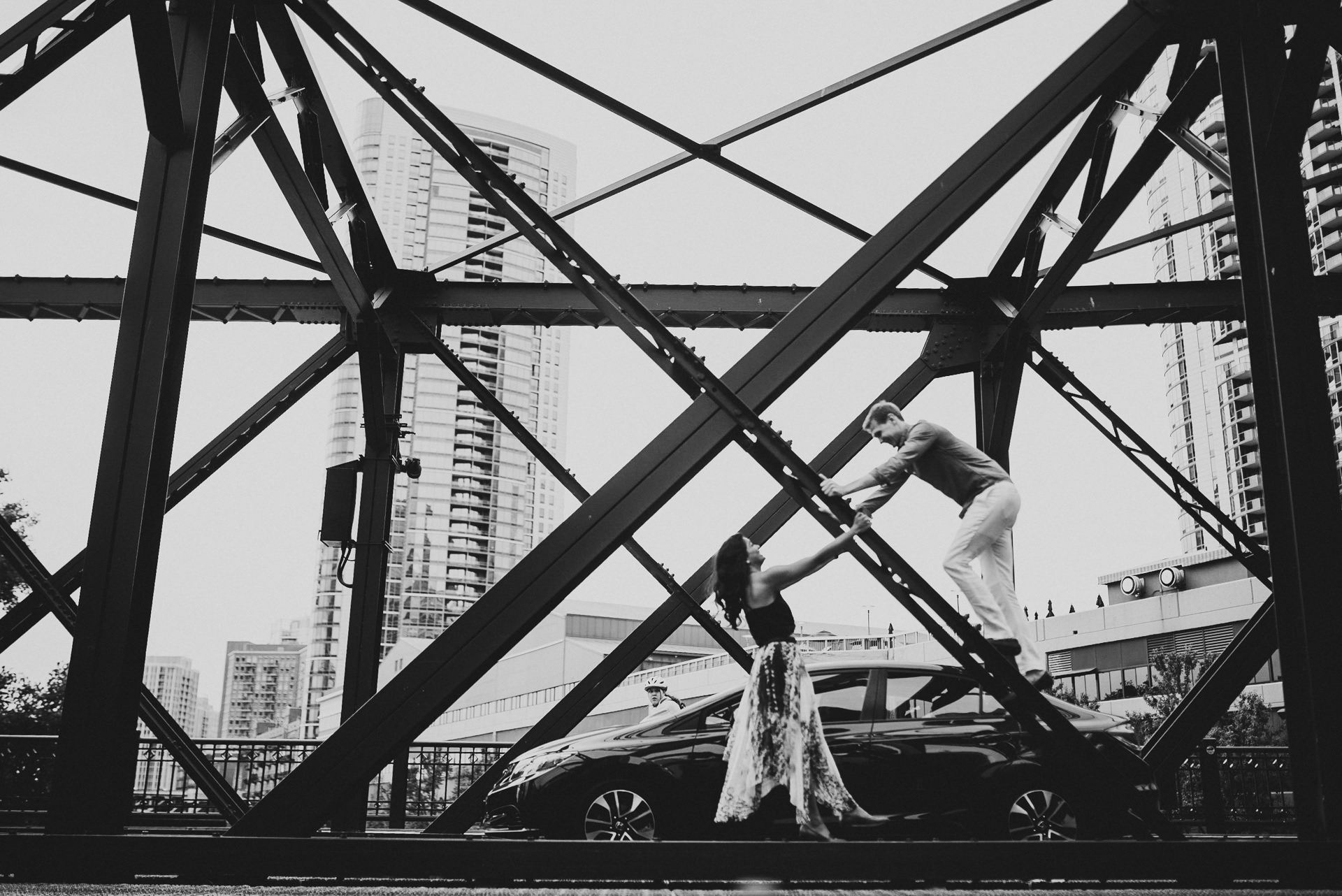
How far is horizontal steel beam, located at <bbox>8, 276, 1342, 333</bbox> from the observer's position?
436 inches

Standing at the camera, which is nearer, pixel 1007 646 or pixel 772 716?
pixel 772 716

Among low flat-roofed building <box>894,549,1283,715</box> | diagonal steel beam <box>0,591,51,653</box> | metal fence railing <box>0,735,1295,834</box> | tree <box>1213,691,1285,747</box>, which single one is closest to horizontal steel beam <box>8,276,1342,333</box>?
diagonal steel beam <box>0,591,51,653</box>

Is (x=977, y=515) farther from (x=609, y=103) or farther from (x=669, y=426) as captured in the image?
(x=609, y=103)

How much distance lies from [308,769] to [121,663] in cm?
99

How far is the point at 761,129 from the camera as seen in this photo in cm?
860

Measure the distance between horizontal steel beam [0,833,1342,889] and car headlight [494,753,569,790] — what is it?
3.02m

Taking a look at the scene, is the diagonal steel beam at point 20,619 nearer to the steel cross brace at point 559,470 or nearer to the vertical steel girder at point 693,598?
the vertical steel girder at point 693,598

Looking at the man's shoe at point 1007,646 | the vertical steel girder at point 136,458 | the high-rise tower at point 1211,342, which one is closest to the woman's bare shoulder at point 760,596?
the man's shoe at point 1007,646

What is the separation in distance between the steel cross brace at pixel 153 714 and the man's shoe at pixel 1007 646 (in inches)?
218

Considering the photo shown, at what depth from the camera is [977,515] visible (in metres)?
6.74

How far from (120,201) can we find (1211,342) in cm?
10555

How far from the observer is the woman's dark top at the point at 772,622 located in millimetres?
5633

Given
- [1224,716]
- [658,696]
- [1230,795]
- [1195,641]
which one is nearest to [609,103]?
[658,696]

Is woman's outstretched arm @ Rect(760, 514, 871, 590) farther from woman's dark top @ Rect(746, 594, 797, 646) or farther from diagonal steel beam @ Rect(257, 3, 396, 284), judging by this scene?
diagonal steel beam @ Rect(257, 3, 396, 284)
